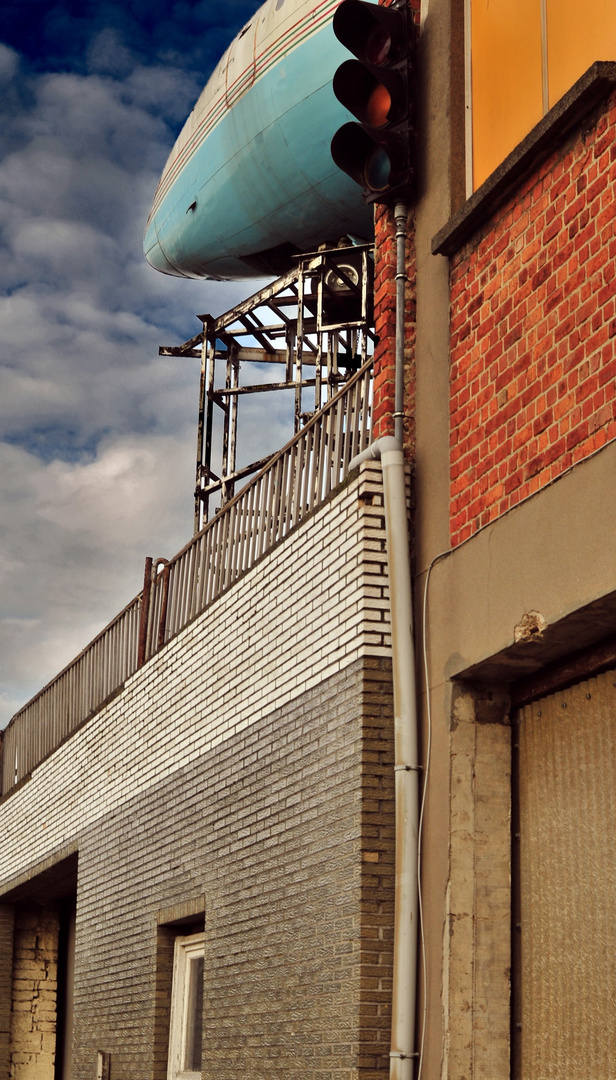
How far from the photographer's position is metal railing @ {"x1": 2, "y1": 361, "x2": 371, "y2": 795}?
358 inches

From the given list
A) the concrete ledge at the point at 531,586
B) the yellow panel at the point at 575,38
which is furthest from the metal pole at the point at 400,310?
the yellow panel at the point at 575,38

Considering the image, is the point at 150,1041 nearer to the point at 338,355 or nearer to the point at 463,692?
the point at 463,692

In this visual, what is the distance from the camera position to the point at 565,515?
6.45 meters

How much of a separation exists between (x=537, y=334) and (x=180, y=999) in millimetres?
6552

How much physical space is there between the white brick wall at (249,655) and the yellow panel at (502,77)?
199cm

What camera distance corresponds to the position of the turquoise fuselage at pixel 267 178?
1792cm

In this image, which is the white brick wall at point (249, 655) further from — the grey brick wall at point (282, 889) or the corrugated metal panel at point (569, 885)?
the corrugated metal panel at point (569, 885)

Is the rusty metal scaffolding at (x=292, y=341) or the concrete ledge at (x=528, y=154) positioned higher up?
the rusty metal scaffolding at (x=292, y=341)

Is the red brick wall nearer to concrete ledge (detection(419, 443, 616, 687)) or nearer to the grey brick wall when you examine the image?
concrete ledge (detection(419, 443, 616, 687))

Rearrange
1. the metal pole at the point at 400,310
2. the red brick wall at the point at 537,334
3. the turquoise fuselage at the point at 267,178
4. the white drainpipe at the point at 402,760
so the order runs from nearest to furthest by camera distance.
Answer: the red brick wall at the point at 537,334
the white drainpipe at the point at 402,760
the metal pole at the point at 400,310
the turquoise fuselage at the point at 267,178

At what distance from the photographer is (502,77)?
316 inches

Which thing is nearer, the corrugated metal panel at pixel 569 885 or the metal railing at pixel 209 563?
the corrugated metal panel at pixel 569 885

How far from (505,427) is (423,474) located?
1.01 meters

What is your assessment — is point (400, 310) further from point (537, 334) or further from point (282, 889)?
point (282, 889)
